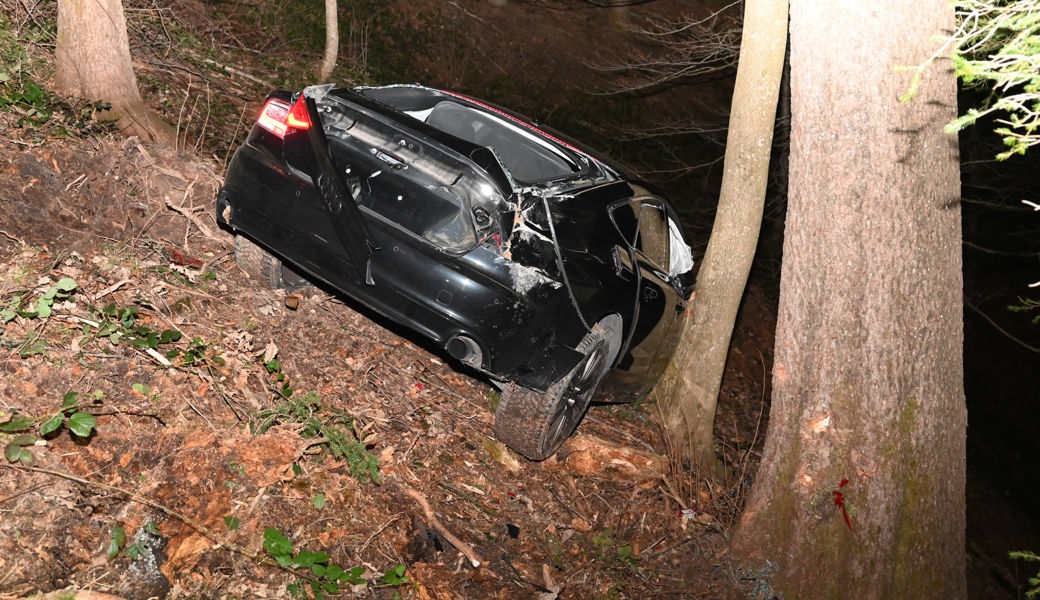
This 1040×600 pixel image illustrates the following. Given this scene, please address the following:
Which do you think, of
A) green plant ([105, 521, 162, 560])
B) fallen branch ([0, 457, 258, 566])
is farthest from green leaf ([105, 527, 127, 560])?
fallen branch ([0, 457, 258, 566])

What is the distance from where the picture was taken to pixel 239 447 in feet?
14.0

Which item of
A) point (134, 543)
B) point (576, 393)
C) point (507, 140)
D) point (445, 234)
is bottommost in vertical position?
point (134, 543)

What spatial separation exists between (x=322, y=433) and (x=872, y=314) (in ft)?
10.7

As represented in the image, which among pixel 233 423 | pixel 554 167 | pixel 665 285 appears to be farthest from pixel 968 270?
pixel 233 423

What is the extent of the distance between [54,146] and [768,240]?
10590 mm

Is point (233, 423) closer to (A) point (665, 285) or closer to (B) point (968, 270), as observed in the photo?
(A) point (665, 285)

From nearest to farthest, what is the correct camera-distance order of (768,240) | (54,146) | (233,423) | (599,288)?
(233,423) < (599,288) < (54,146) < (768,240)

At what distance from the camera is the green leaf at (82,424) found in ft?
11.8

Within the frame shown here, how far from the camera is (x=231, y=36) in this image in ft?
34.3

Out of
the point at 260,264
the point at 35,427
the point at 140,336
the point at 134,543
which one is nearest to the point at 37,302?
the point at 140,336

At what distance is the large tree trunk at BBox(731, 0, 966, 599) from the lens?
4.38m

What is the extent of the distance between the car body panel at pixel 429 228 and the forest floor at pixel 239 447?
0.81 metres

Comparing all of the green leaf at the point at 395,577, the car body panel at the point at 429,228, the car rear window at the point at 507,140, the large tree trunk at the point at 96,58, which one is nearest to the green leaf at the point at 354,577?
the green leaf at the point at 395,577

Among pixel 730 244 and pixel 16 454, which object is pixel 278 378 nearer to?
pixel 16 454
